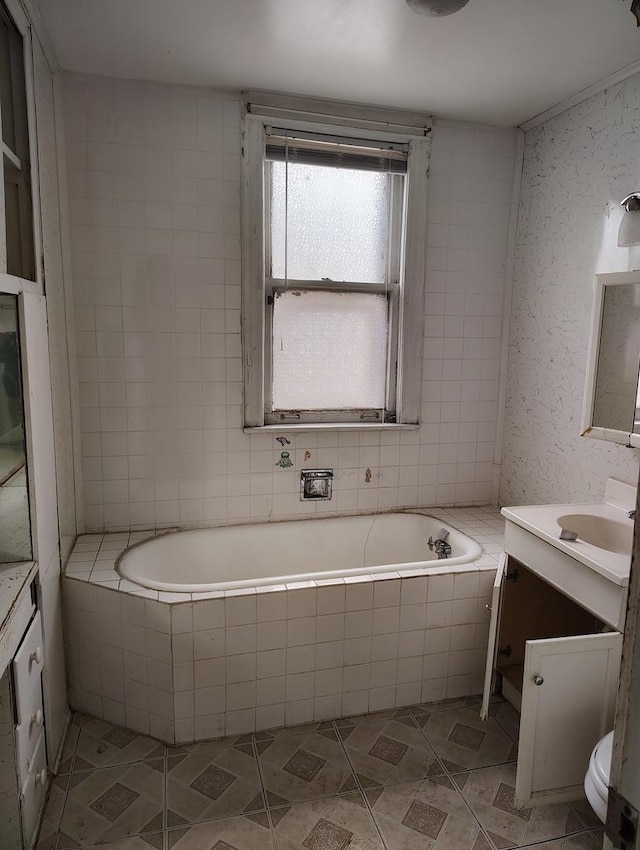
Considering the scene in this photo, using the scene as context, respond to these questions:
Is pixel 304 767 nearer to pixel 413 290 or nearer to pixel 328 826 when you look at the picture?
pixel 328 826

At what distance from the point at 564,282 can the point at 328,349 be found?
113 centimetres

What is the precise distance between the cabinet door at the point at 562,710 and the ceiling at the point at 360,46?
1993mm

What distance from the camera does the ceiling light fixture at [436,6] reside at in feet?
5.61

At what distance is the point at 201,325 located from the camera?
2588mm

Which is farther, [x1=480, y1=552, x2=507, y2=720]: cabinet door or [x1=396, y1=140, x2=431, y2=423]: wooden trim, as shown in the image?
[x1=396, y1=140, x2=431, y2=423]: wooden trim

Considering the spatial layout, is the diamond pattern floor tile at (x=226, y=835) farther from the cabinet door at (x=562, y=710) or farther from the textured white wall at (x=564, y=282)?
the textured white wall at (x=564, y=282)

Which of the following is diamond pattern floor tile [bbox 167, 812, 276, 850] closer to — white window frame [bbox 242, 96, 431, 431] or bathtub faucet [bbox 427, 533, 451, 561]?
bathtub faucet [bbox 427, 533, 451, 561]

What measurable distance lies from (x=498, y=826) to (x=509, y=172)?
2.79 meters

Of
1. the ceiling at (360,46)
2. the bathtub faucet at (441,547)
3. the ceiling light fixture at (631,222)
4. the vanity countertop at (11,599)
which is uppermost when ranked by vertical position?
the ceiling at (360,46)

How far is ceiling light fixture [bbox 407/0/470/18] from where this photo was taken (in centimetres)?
171

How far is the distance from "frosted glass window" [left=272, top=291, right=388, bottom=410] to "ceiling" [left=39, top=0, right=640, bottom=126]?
92cm

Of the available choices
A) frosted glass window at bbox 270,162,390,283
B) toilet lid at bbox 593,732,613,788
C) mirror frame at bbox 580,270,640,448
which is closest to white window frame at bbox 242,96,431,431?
frosted glass window at bbox 270,162,390,283

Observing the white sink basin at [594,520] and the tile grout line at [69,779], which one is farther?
the white sink basin at [594,520]

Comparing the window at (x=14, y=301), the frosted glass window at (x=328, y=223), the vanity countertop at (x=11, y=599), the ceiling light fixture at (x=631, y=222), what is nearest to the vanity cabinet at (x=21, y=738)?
the vanity countertop at (x=11, y=599)
